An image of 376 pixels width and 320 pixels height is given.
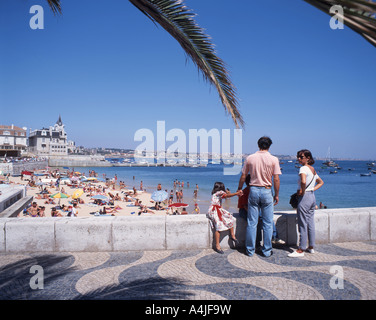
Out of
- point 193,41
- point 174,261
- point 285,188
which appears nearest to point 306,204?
point 174,261

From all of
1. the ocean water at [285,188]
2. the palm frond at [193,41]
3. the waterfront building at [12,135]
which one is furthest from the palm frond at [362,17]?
the waterfront building at [12,135]

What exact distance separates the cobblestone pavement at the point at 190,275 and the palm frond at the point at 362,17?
8.86ft

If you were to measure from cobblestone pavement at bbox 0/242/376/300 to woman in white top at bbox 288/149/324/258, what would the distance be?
19 cm

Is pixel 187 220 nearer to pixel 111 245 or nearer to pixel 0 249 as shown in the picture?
pixel 111 245

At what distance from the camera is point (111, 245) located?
13.7 feet

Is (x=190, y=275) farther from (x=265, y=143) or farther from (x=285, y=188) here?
(x=285, y=188)

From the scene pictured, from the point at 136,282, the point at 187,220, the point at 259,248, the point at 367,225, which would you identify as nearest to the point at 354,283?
the point at 259,248

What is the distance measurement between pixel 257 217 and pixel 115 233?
7.95ft

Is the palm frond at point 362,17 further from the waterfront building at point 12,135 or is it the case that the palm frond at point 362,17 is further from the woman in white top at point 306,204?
the waterfront building at point 12,135

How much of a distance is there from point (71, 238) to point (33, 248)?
2.10 feet

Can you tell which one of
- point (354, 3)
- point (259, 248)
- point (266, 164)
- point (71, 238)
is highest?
point (354, 3)

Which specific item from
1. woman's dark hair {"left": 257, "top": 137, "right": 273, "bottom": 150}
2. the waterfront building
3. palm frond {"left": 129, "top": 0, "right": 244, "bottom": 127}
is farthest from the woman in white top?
the waterfront building

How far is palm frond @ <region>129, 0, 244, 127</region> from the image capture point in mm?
3311
